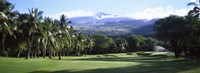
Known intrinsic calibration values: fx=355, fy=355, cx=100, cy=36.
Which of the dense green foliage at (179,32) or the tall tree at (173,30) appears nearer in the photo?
the dense green foliage at (179,32)

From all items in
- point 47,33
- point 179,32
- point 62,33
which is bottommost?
point 179,32

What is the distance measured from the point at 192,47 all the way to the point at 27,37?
49562 millimetres

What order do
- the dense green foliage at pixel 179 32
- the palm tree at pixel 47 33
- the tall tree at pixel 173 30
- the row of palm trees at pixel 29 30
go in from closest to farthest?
the row of palm trees at pixel 29 30, the palm tree at pixel 47 33, the dense green foliage at pixel 179 32, the tall tree at pixel 173 30

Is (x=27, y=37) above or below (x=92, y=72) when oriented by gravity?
above

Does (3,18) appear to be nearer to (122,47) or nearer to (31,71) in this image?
(31,71)

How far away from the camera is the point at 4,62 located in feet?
143

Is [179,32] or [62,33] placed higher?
[62,33]

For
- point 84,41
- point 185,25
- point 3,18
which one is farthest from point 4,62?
point 84,41

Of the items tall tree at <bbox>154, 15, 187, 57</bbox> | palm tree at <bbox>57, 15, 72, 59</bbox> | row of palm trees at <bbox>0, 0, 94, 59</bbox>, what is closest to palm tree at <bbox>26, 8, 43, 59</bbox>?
row of palm trees at <bbox>0, 0, 94, 59</bbox>

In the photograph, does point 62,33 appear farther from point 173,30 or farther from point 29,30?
point 173,30

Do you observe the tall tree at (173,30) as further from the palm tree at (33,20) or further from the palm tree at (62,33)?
the palm tree at (33,20)

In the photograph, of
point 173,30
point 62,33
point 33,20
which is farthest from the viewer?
point 173,30

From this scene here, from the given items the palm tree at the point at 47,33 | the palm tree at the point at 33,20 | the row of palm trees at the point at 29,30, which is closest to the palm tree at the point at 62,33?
the row of palm trees at the point at 29,30

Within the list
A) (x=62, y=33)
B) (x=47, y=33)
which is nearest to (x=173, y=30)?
(x=62, y=33)
